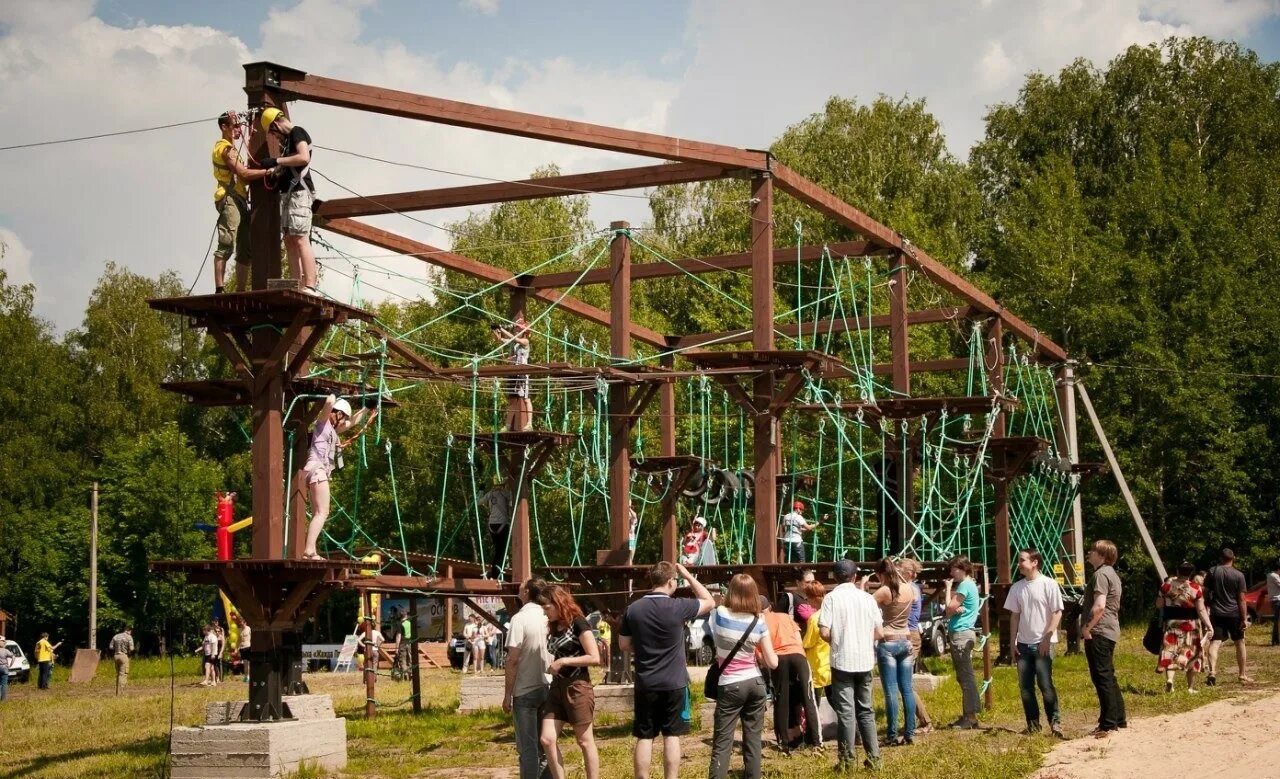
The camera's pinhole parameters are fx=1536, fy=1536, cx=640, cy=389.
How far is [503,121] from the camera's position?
15156mm

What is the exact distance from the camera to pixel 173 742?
12211 mm

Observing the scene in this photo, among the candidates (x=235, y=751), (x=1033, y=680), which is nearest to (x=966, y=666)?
(x=1033, y=680)

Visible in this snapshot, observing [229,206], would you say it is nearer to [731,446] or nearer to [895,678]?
[895,678]

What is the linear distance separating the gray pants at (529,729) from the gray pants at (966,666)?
4.79 meters

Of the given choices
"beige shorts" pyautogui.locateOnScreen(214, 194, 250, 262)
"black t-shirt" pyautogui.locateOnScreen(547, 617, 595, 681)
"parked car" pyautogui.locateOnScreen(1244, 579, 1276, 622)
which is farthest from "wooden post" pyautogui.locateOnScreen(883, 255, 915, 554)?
"parked car" pyautogui.locateOnScreen(1244, 579, 1276, 622)

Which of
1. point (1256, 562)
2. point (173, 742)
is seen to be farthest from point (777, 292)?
point (173, 742)

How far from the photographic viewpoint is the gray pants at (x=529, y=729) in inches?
387

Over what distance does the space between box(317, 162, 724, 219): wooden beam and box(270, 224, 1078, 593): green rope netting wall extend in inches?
29.9

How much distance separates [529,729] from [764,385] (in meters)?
7.39

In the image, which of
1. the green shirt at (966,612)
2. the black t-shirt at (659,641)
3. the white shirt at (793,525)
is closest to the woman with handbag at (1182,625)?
the green shirt at (966,612)

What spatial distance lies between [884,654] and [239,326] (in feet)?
20.0

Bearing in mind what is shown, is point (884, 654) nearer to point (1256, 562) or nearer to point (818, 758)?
point (818, 758)

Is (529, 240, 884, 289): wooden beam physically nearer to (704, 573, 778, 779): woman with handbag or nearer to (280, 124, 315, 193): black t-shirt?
(280, 124, 315, 193): black t-shirt

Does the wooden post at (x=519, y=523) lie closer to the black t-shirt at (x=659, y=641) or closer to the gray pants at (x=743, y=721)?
the gray pants at (x=743, y=721)
